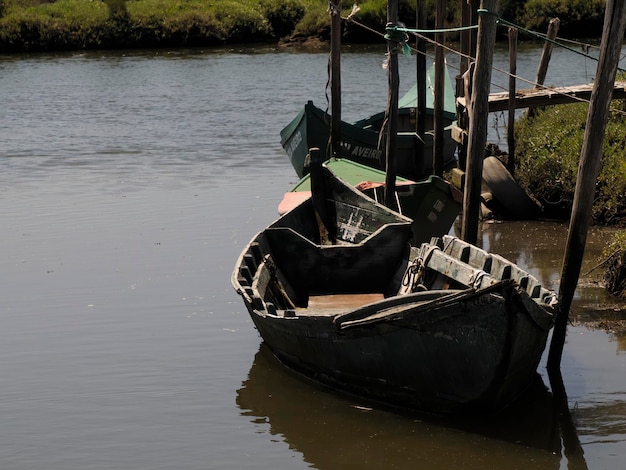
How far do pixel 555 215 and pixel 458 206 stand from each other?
2534mm

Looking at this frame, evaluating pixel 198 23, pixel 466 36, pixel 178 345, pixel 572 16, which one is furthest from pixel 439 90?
pixel 198 23

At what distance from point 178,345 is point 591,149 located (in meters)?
4.99

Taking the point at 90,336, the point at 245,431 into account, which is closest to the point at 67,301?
the point at 90,336

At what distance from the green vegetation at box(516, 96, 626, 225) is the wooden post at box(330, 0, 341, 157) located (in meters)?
3.11

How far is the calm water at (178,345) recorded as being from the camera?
9.20m

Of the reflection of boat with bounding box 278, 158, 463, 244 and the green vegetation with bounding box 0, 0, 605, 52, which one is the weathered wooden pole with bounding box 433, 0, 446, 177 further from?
the green vegetation with bounding box 0, 0, 605, 52

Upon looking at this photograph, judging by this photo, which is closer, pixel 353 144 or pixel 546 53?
pixel 546 53

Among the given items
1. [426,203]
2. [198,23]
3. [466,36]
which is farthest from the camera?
[198,23]

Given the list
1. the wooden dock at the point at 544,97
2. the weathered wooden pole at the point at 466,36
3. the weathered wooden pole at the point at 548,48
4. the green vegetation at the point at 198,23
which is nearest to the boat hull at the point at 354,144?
the weathered wooden pole at the point at 466,36

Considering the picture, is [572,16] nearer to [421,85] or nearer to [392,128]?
[421,85]

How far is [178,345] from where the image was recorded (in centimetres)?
1174

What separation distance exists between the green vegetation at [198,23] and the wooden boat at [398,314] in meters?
41.6

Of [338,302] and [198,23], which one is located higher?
[198,23]

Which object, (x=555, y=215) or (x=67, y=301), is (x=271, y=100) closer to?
(x=555, y=215)
